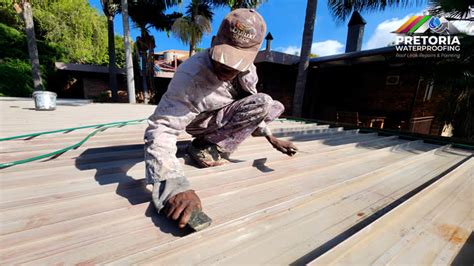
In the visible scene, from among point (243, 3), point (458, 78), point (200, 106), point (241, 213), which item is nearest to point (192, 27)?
point (243, 3)

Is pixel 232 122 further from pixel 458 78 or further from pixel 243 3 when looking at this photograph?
pixel 243 3

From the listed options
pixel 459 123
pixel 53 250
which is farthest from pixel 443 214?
pixel 459 123

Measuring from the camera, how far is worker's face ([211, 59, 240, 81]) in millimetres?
893

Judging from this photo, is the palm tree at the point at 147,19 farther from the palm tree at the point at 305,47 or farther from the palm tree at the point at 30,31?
the palm tree at the point at 305,47

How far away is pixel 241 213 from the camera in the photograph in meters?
0.86

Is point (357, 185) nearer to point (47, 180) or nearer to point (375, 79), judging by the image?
point (47, 180)

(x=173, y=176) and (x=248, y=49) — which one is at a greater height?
(x=248, y=49)

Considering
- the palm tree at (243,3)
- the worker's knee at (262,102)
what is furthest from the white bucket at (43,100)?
the palm tree at (243,3)

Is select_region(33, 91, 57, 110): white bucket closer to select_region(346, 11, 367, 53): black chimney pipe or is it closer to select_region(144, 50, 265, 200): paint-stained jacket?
select_region(144, 50, 265, 200): paint-stained jacket

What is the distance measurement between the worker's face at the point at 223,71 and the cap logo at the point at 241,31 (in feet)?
0.42

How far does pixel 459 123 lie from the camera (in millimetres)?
3586

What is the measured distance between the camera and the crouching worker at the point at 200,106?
2.62ft

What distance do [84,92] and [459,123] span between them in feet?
47.9

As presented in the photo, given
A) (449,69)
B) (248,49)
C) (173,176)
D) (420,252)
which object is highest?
(449,69)
